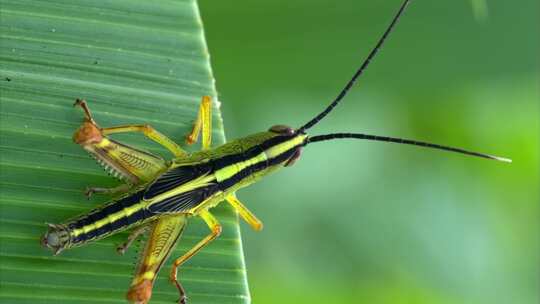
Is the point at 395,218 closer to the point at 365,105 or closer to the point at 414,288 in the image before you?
the point at 414,288

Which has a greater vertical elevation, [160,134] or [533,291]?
[160,134]

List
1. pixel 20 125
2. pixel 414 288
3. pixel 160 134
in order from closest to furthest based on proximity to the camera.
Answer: pixel 20 125
pixel 160 134
pixel 414 288

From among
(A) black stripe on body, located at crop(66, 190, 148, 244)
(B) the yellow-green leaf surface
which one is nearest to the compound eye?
(B) the yellow-green leaf surface

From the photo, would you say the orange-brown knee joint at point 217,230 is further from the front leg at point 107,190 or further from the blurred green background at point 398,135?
the blurred green background at point 398,135

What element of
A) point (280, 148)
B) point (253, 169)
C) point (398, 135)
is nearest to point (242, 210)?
point (253, 169)

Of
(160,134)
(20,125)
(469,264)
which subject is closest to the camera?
(20,125)

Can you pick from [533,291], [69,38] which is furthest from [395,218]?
[69,38]

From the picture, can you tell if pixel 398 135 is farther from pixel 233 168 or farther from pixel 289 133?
pixel 233 168

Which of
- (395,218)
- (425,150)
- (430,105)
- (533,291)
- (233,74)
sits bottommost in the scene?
(533,291)
